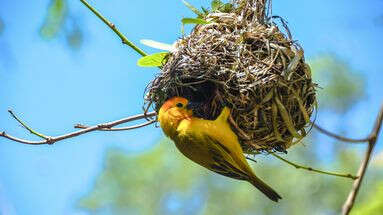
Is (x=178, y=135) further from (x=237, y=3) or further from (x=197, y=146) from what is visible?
(x=237, y=3)

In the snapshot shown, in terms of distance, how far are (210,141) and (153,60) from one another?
0.64m

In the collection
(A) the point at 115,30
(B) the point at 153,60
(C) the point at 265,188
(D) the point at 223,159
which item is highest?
(A) the point at 115,30

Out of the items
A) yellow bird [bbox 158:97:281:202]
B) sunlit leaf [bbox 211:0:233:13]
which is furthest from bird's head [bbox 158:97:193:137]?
sunlit leaf [bbox 211:0:233:13]

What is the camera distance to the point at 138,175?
7.71m

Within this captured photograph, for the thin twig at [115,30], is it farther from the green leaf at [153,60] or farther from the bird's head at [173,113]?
the bird's head at [173,113]

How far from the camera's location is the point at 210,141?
241 cm

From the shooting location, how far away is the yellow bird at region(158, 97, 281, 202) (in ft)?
7.93

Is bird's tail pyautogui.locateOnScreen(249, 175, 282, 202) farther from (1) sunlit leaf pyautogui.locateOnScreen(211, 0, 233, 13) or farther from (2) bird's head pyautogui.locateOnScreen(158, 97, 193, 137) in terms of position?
(1) sunlit leaf pyautogui.locateOnScreen(211, 0, 233, 13)

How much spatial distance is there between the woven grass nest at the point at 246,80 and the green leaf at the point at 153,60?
0.23ft

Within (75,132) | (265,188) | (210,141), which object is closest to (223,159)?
(210,141)

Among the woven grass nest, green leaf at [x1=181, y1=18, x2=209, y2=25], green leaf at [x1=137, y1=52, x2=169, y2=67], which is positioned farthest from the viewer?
green leaf at [x1=137, y1=52, x2=169, y2=67]

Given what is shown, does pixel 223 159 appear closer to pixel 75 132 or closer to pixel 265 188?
pixel 265 188

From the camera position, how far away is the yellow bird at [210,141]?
2418 mm

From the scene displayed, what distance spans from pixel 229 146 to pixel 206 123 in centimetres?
14
